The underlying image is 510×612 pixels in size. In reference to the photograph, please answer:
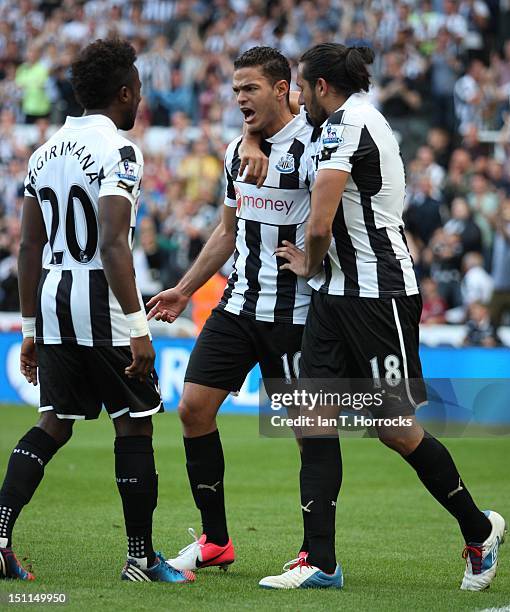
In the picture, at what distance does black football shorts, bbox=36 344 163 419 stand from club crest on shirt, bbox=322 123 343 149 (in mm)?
1251

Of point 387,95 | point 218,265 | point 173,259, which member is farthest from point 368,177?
point 387,95

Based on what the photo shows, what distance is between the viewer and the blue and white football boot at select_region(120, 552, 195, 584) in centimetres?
514

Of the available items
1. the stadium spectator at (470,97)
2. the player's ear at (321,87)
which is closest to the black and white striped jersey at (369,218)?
the player's ear at (321,87)

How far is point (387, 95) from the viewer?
17656 mm

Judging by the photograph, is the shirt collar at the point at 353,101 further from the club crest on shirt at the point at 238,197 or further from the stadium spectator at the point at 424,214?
the stadium spectator at the point at 424,214

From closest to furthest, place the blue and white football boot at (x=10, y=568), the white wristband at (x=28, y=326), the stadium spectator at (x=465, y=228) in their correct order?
1. the blue and white football boot at (x=10, y=568)
2. the white wristband at (x=28, y=326)
3. the stadium spectator at (x=465, y=228)

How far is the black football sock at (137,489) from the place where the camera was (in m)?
5.11

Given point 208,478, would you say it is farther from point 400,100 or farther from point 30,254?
point 400,100

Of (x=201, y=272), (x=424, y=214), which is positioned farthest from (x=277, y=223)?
(x=424, y=214)

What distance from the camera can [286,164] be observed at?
550 centimetres

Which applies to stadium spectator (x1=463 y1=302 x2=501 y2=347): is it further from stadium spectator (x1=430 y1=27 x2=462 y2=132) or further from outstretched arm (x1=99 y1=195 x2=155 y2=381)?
outstretched arm (x1=99 y1=195 x2=155 y2=381)

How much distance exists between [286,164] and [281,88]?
0.37 m

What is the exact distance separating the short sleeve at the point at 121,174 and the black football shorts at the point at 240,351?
900 mm

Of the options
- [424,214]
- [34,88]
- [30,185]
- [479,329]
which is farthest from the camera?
[34,88]
